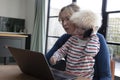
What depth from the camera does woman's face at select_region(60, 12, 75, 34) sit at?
1234 millimetres

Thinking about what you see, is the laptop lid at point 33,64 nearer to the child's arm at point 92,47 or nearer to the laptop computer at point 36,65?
the laptop computer at point 36,65

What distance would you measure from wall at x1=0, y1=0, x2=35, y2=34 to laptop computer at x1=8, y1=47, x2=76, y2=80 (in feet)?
12.0

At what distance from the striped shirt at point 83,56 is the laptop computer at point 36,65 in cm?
18

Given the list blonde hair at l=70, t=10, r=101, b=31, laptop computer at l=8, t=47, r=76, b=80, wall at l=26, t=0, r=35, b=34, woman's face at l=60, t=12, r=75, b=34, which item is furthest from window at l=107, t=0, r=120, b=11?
wall at l=26, t=0, r=35, b=34

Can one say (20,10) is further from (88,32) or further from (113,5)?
(88,32)

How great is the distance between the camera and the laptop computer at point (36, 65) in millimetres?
782

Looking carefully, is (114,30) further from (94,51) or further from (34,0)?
(34,0)

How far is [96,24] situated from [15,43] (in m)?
2.85

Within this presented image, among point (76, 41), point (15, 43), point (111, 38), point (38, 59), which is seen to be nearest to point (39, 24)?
point (15, 43)

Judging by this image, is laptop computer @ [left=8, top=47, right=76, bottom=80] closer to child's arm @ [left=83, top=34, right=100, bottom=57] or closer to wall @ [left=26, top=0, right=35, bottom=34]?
child's arm @ [left=83, top=34, right=100, bottom=57]

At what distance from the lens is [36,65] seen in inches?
33.3

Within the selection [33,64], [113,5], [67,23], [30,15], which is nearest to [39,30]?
[30,15]

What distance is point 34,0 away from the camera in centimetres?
445

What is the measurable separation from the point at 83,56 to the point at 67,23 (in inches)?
11.9
